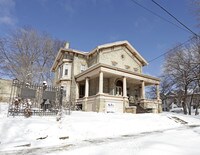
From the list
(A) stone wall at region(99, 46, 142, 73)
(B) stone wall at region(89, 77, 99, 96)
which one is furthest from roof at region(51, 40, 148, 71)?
(B) stone wall at region(89, 77, 99, 96)

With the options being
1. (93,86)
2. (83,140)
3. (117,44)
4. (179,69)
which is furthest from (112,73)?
(179,69)

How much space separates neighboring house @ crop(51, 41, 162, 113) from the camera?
1786 centimetres

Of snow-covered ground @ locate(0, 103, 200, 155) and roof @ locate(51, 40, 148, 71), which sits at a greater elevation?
roof @ locate(51, 40, 148, 71)

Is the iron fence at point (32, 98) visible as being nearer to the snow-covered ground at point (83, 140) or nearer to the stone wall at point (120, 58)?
the snow-covered ground at point (83, 140)

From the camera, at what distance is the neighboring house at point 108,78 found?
58.6 ft

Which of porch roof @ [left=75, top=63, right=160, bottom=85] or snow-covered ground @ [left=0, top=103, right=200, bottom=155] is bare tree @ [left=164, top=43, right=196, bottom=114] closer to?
porch roof @ [left=75, top=63, right=160, bottom=85]

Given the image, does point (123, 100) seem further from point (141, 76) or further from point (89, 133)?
point (89, 133)

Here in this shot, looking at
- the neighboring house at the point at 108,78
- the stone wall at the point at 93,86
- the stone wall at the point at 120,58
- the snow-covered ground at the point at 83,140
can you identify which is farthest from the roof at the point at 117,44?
the snow-covered ground at the point at 83,140

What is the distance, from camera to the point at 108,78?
2161cm

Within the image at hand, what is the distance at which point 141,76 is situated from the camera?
20.7 metres

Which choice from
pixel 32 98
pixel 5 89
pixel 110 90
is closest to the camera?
pixel 32 98

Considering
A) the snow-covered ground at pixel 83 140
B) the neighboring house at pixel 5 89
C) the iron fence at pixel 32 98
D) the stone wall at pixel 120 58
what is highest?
the stone wall at pixel 120 58

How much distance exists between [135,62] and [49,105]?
1619cm

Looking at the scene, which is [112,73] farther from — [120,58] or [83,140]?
[83,140]
